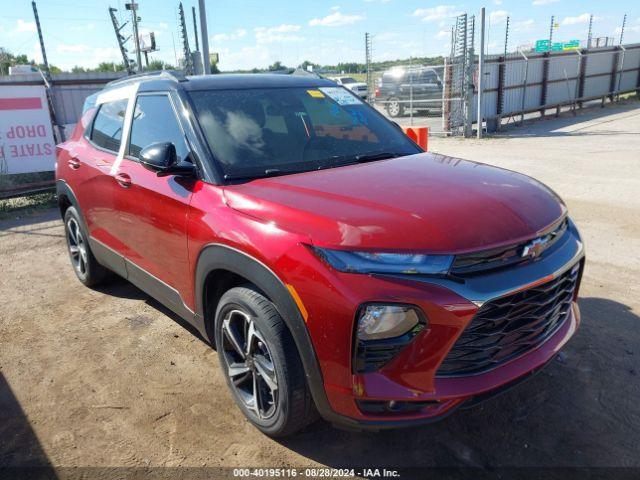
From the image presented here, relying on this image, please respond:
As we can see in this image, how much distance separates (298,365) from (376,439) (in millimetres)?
707

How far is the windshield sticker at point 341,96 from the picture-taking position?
3811 mm

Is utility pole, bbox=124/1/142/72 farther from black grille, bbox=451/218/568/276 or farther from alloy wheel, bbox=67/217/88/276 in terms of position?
black grille, bbox=451/218/568/276

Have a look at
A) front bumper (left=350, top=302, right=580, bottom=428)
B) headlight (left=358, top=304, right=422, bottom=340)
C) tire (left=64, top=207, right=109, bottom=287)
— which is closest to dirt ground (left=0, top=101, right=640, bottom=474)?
tire (left=64, top=207, right=109, bottom=287)

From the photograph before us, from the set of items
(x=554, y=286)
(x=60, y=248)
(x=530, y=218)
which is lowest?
(x=60, y=248)

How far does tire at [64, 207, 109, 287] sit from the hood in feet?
8.60

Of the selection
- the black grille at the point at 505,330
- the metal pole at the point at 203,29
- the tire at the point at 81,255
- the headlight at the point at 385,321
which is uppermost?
the metal pole at the point at 203,29

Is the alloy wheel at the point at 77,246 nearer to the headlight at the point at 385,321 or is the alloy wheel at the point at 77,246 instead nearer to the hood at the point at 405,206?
the hood at the point at 405,206

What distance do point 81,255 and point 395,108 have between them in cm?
1651

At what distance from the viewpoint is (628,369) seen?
3211 mm

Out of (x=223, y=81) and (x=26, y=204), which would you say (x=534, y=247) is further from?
(x=26, y=204)

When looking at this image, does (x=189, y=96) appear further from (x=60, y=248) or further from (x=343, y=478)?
(x=60, y=248)

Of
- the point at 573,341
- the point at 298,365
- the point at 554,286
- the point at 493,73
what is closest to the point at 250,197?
the point at 298,365

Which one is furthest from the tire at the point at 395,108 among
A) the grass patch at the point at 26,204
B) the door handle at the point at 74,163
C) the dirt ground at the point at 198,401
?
the door handle at the point at 74,163

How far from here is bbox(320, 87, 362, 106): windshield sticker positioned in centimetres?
381
